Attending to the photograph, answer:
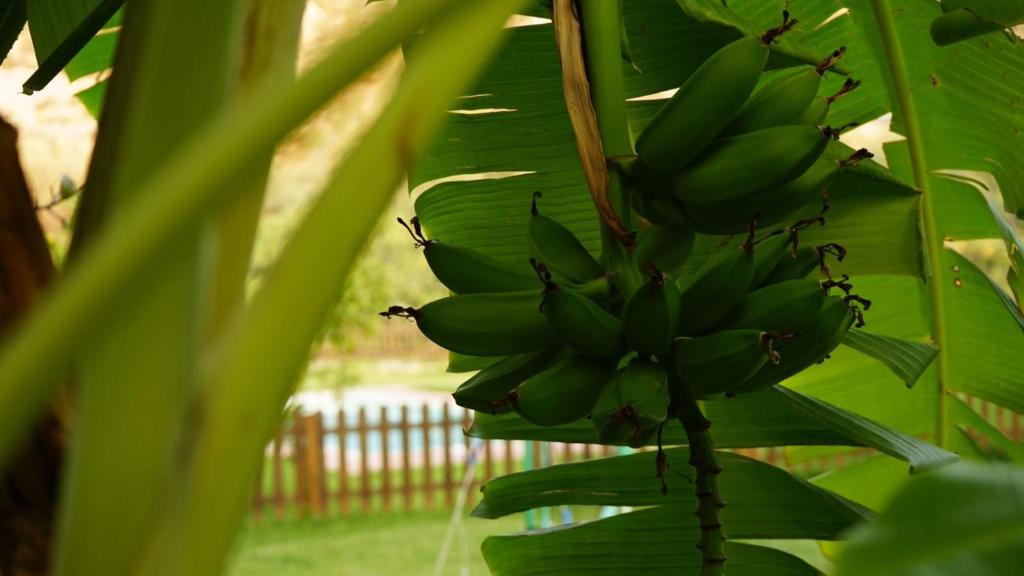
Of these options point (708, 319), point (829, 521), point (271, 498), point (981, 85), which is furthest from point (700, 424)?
point (271, 498)

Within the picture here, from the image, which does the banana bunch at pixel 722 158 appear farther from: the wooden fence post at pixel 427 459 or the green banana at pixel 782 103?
the wooden fence post at pixel 427 459

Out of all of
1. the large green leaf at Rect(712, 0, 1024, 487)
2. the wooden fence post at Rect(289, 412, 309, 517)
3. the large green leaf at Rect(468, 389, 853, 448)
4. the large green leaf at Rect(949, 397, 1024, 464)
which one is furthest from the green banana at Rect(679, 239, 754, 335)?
the wooden fence post at Rect(289, 412, 309, 517)

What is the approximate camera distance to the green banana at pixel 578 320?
492 millimetres

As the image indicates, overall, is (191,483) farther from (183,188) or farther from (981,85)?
(981,85)

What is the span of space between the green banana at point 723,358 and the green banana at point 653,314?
0.02m

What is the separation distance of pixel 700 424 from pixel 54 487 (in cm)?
33

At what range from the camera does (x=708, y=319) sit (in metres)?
0.57

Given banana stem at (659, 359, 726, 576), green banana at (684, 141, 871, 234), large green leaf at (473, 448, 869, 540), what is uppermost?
green banana at (684, 141, 871, 234)

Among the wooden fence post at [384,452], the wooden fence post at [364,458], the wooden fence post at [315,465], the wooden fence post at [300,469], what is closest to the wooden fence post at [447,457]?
the wooden fence post at [384,452]

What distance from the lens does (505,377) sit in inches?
22.7

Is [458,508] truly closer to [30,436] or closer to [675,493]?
[675,493]

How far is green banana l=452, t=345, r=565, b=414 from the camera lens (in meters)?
0.58

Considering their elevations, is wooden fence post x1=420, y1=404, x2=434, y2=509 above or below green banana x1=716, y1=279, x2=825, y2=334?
below

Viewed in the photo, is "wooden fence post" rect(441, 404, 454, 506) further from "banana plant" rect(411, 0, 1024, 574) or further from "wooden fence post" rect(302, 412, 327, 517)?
"banana plant" rect(411, 0, 1024, 574)
